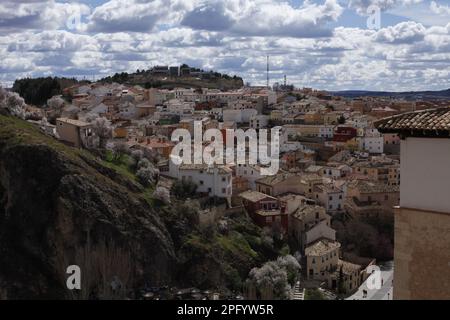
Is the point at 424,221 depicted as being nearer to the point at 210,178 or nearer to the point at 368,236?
the point at 368,236

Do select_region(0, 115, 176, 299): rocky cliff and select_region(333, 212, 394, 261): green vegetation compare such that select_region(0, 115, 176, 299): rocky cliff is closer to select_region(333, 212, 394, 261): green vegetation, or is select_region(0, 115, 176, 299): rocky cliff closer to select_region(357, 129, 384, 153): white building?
select_region(333, 212, 394, 261): green vegetation

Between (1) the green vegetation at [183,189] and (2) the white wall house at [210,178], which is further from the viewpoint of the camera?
(2) the white wall house at [210,178]

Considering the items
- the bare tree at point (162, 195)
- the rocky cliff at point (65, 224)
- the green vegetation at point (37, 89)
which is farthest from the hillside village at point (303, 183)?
the green vegetation at point (37, 89)

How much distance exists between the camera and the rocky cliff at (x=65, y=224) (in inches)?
964

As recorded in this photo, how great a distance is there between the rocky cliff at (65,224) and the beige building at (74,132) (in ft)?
22.5

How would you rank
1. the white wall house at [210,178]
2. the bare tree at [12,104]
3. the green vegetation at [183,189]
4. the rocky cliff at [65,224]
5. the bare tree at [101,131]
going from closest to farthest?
the rocky cliff at [65,224]
the green vegetation at [183,189]
the white wall house at [210,178]
the bare tree at [12,104]
the bare tree at [101,131]

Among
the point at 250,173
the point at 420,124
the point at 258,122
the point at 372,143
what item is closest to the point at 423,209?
the point at 420,124

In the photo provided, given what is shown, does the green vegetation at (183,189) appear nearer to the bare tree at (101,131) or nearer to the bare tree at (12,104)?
the bare tree at (101,131)

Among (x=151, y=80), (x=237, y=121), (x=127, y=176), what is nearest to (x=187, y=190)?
(x=127, y=176)

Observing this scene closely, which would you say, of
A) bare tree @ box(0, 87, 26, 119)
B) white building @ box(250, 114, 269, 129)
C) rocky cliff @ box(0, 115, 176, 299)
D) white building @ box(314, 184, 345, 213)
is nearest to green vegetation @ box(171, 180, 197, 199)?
rocky cliff @ box(0, 115, 176, 299)

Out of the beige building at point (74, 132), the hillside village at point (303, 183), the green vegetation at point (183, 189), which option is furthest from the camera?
the beige building at point (74, 132)

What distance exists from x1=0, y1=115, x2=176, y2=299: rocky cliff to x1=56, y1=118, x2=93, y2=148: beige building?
22.5 feet
